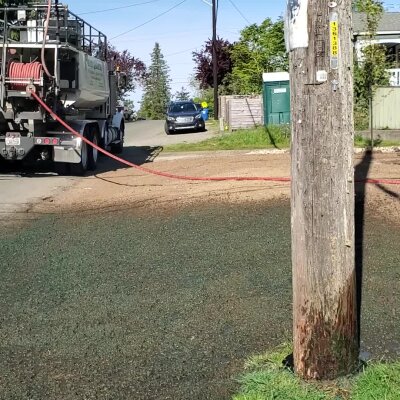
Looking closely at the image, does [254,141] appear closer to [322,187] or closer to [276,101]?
[276,101]

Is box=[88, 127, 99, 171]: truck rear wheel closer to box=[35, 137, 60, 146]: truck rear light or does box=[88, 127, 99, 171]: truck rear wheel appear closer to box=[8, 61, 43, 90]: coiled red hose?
box=[35, 137, 60, 146]: truck rear light

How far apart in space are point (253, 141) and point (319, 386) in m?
18.6

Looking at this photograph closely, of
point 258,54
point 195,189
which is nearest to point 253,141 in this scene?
point 195,189

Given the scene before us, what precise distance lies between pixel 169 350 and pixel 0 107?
31.4ft

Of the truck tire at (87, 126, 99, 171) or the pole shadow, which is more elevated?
the truck tire at (87, 126, 99, 171)

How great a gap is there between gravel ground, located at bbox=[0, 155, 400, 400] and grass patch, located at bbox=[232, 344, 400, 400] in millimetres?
→ 168

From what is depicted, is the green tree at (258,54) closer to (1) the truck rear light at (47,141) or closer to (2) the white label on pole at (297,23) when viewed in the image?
(1) the truck rear light at (47,141)

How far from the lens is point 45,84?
12.8 metres

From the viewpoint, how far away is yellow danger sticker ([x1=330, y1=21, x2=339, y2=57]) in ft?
11.8

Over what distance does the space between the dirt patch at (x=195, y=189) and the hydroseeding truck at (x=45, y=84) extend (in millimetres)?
1109

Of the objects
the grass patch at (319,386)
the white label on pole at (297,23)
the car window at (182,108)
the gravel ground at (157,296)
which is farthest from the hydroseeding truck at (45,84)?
the car window at (182,108)

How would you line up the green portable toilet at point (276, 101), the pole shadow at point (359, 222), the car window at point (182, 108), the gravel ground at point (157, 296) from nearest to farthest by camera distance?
the gravel ground at point (157, 296) → the pole shadow at point (359, 222) → the green portable toilet at point (276, 101) → the car window at point (182, 108)

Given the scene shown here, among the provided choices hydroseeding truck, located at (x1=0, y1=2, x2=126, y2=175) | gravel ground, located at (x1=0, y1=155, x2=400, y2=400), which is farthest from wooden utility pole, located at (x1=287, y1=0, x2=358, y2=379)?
hydroseeding truck, located at (x1=0, y1=2, x2=126, y2=175)

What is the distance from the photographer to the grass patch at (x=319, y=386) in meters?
3.62
